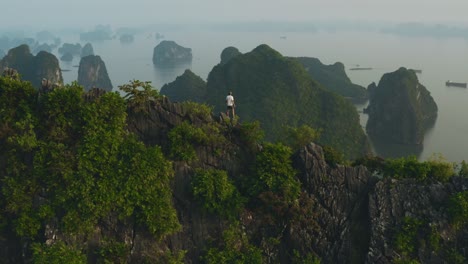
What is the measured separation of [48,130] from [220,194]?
6.16m

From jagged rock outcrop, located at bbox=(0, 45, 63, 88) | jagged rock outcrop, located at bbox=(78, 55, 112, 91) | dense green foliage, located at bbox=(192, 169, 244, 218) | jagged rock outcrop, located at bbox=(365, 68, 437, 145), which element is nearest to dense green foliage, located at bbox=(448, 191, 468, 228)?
dense green foliage, located at bbox=(192, 169, 244, 218)

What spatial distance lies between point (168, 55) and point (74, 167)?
149 m

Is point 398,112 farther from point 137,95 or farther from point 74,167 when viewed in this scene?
point 74,167

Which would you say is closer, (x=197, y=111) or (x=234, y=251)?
(x=234, y=251)

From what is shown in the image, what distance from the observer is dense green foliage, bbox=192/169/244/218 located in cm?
1139

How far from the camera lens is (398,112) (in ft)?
186

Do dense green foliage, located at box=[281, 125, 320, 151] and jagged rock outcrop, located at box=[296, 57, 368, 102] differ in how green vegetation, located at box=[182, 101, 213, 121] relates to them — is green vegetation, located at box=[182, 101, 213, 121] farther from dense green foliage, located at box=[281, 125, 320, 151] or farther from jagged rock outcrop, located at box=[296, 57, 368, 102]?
jagged rock outcrop, located at box=[296, 57, 368, 102]

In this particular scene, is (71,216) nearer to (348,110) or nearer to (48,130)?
(48,130)

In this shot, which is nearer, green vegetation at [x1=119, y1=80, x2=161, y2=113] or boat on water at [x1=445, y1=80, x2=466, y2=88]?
green vegetation at [x1=119, y1=80, x2=161, y2=113]

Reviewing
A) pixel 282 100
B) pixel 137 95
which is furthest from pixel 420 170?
pixel 282 100

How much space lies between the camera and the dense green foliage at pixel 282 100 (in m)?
45.7

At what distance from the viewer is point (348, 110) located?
48062 millimetres

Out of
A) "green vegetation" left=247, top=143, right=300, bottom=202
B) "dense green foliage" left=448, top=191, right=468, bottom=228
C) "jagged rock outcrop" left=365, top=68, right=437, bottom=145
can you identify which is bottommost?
"jagged rock outcrop" left=365, top=68, right=437, bottom=145

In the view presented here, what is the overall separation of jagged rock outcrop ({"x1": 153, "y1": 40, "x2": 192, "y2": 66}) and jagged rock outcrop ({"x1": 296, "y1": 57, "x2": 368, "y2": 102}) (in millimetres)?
71777
